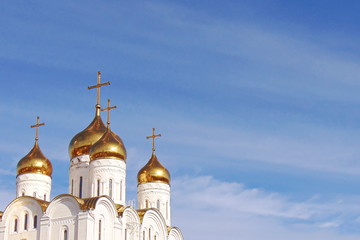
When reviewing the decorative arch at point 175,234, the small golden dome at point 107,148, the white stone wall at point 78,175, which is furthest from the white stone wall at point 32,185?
the decorative arch at point 175,234

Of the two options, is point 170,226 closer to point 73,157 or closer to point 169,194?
point 169,194

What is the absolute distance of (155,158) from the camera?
39.7 m

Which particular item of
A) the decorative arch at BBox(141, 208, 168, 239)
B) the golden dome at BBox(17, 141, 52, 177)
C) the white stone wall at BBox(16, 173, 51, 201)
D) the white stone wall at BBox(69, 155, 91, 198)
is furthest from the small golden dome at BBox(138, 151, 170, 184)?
the white stone wall at BBox(16, 173, 51, 201)

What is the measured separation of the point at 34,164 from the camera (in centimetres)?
3634

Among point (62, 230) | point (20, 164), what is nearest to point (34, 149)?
point (20, 164)

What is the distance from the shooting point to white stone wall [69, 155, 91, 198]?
116 ft

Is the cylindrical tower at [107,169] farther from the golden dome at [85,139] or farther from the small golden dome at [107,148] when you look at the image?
the golden dome at [85,139]

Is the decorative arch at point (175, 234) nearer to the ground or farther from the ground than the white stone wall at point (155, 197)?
nearer to the ground

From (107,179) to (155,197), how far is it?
5.05 m

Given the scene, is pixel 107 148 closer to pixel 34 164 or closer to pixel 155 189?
pixel 34 164

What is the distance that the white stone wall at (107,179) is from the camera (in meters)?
34.4

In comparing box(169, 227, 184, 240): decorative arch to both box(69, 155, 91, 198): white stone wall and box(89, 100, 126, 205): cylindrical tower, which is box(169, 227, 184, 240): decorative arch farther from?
box(69, 155, 91, 198): white stone wall

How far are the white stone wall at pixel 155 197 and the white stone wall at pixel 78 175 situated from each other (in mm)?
4483

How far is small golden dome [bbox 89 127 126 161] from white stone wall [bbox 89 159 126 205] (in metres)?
0.25
